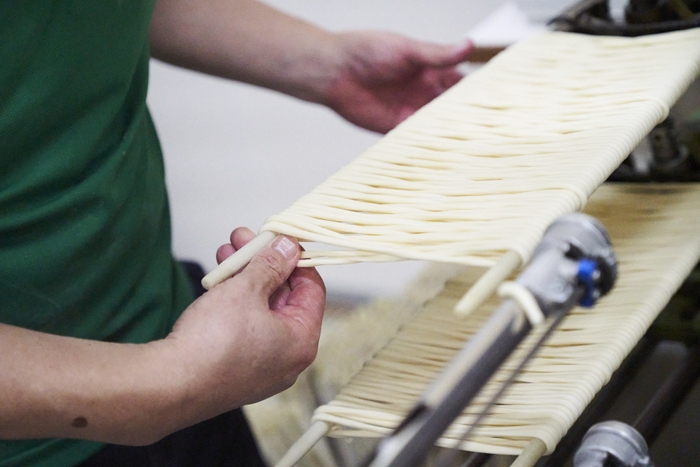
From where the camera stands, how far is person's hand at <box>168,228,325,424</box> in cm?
57

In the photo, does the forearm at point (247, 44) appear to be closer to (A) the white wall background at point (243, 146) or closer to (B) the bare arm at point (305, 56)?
(B) the bare arm at point (305, 56)

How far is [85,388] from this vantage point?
53 cm

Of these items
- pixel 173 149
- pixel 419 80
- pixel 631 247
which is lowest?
pixel 173 149

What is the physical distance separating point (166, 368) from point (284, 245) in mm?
152

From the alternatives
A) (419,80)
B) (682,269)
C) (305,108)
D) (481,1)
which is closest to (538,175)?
(682,269)

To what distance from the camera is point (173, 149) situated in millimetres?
2049

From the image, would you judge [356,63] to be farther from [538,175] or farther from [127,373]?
[127,373]

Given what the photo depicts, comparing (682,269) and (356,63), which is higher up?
(356,63)

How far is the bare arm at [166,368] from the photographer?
0.52m

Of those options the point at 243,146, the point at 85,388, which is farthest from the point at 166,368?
the point at 243,146

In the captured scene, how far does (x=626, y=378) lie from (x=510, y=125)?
15.2 inches

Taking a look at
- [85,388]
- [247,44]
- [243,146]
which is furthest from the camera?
[243,146]

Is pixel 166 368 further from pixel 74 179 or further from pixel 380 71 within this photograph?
pixel 380 71

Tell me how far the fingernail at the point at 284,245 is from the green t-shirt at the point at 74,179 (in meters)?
0.20
